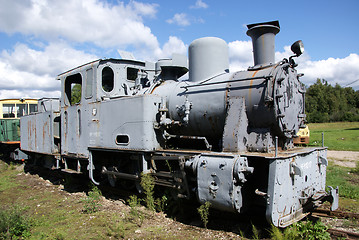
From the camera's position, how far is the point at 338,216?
213 inches

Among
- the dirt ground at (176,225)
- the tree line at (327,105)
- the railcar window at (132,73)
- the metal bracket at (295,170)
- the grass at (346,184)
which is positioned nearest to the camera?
the metal bracket at (295,170)

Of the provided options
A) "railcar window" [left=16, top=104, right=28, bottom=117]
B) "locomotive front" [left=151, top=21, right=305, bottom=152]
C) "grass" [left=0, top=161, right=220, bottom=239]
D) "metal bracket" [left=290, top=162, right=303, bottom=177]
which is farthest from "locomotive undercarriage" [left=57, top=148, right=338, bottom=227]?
"railcar window" [left=16, top=104, right=28, bottom=117]

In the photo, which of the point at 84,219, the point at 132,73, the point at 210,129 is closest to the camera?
the point at 210,129

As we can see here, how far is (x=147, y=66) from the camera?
25.3 ft

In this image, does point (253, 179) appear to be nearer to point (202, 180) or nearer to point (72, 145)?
point (202, 180)

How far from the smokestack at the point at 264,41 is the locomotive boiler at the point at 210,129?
0.06 ft

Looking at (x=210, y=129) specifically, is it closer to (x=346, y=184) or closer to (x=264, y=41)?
(x=264, y=41)

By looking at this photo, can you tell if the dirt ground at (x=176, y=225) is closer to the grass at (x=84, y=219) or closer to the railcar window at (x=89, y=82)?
the grass at (x=84, y=219)

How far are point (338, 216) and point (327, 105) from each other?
183 ft

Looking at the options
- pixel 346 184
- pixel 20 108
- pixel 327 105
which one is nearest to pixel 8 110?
pixel 20 108

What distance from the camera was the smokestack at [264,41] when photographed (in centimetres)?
534

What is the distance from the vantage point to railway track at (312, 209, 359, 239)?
442cm

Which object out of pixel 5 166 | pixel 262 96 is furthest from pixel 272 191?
pixel 5 166

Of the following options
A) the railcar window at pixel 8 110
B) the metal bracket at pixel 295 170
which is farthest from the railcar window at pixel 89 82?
the railcar window at pixel 8 110
